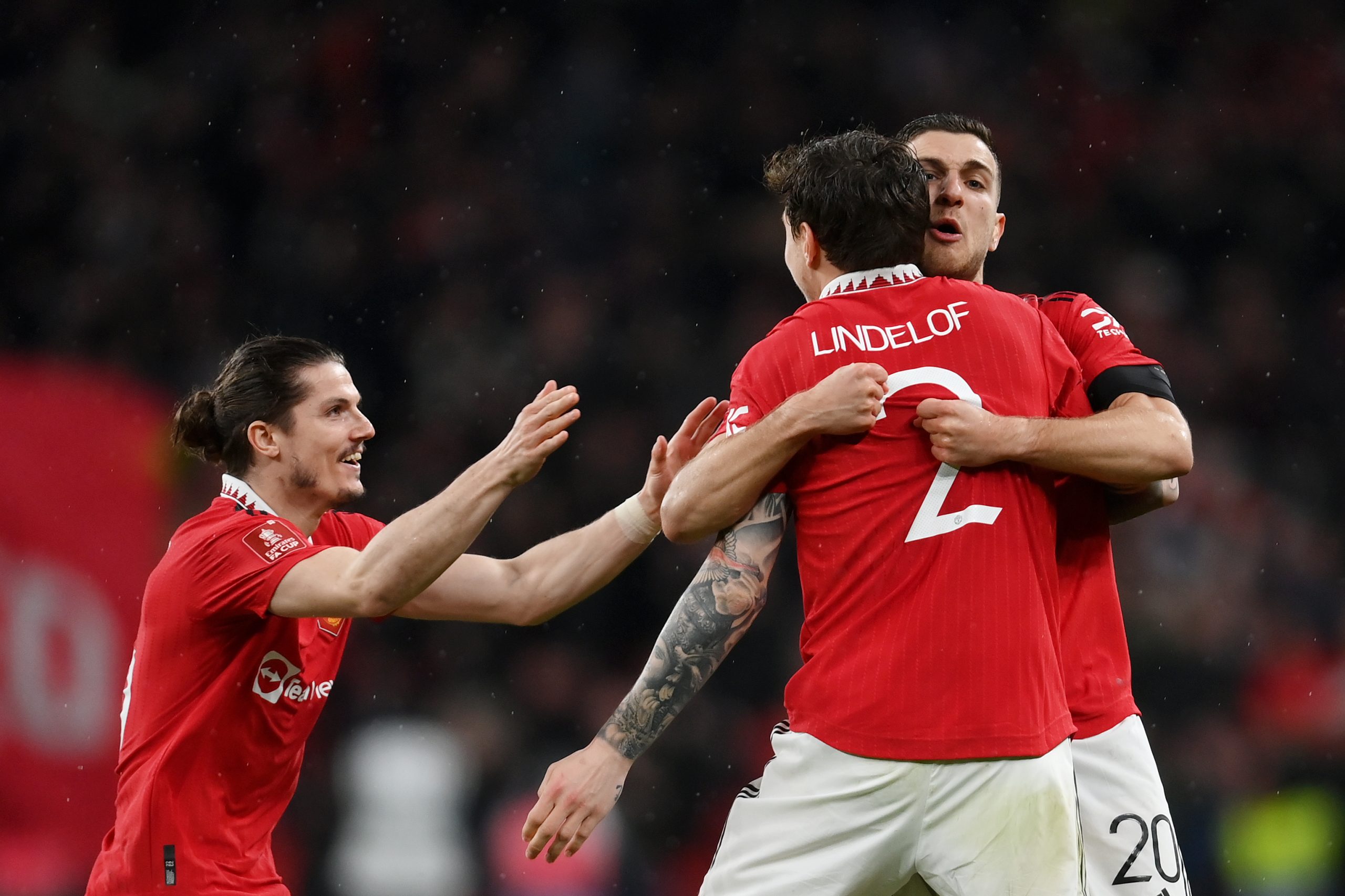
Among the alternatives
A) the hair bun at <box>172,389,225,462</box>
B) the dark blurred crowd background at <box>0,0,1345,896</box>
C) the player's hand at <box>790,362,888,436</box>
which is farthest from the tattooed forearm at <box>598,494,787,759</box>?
the dark blurred crowd background at <box>0,0,1345,896</box>

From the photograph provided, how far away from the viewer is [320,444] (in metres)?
3.90

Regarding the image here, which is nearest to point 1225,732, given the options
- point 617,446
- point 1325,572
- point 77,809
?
point 1325,572

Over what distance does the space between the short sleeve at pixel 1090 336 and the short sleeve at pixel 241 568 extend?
1.84 m

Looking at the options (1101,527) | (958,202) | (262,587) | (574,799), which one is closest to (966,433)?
(1101,527)

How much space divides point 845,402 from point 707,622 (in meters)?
0.57

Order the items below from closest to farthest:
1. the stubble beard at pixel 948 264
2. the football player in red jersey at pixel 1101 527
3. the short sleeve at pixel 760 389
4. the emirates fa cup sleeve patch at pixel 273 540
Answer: the football player in red jersey at pixel 1101 527
the short sleeve at pixel 760 389
the stubble beard at pixel 948 264
the emirates fa cup sleeve patch at pixel 273 540

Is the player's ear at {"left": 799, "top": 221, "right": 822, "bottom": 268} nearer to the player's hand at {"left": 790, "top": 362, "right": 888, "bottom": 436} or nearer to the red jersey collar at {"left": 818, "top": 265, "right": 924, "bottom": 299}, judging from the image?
the red jersey collar at {"left": 818, "top": 265, "right": 924, "bottom": 299}

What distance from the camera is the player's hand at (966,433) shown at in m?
2.71

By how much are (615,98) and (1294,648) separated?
5469 millimetres

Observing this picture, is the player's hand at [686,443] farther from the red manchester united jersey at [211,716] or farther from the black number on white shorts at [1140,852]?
the black number on white shorts at [1140,852]

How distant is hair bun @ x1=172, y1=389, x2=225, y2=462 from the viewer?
3986mm

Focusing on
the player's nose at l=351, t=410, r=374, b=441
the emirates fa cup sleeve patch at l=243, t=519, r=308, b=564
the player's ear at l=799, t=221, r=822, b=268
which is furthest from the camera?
the player's nose at l=351, t=410, r=374, b=441

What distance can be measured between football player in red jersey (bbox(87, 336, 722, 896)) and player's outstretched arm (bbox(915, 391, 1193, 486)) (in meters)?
0.89

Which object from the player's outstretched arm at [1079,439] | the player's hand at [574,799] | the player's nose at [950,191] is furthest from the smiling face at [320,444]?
the player's outstretched arm at [1079,439]
